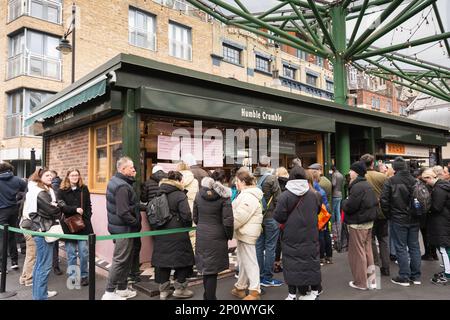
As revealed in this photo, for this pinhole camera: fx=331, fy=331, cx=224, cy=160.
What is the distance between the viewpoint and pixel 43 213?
15.0 ft

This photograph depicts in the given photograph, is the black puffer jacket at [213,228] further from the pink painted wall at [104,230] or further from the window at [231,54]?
the window at [231,54]

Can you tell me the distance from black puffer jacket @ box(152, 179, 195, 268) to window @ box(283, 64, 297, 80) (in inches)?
1044

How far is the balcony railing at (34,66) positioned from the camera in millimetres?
16781

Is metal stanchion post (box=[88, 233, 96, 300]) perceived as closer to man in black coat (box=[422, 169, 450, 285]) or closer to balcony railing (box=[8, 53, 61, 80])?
man in black coat (box=[422, 169, 450, 285])

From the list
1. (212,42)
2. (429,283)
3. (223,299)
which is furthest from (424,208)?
(212,42)

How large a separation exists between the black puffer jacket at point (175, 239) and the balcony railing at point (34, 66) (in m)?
16.1

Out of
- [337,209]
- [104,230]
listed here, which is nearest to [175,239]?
[104,230]

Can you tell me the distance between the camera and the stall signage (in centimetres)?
1172

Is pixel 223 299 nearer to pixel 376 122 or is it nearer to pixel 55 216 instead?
pixel 55 216

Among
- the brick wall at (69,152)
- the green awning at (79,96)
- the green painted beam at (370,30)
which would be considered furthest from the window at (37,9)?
the green painted beam at (370,30)

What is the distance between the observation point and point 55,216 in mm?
4668

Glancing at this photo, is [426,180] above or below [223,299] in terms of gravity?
above

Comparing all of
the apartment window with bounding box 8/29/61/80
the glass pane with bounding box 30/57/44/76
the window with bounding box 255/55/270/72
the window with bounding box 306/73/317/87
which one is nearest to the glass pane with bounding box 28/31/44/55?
the apartment window with bounding box 8/29/61/80

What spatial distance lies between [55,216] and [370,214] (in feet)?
14.8
